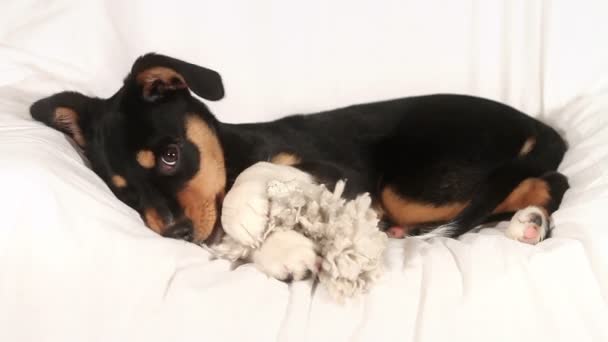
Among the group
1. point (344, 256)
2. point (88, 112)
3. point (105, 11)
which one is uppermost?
point (105, 11)

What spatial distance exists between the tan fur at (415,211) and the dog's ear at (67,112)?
932 mm

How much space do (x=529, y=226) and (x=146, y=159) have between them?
1003 mm

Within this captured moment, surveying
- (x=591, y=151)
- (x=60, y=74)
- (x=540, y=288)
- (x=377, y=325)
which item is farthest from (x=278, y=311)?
(x=60, y=74)

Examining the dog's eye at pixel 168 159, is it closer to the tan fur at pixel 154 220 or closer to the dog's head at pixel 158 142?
the dog's head at pixel 158 142

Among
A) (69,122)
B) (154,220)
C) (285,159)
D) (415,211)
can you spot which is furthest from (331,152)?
(69,122)

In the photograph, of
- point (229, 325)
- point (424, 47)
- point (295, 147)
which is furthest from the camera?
point (424, 47)

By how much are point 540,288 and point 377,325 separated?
1.21ft

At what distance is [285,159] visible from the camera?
1.97 metres

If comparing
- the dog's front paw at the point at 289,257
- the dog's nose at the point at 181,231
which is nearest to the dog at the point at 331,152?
the dog's nose at the point at 181,231

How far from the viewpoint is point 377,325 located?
1353 mm

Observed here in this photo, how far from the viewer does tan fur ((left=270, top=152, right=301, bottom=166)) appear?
77.1 inches

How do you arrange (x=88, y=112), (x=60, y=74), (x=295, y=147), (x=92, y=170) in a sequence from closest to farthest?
1. (x=92, y=170)
2. (x=88, y=112)
3. (x=295, y=147)
4. (x=60, y=74)

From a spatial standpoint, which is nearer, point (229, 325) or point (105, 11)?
point (229, 325)

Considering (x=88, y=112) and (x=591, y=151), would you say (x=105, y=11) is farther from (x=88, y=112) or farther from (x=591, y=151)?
(x=591, y=151)
